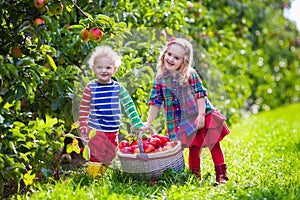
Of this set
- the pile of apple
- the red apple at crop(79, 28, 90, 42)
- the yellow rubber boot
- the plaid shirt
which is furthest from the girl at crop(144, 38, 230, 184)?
the red apple at crop(79, 28, 90, 42)

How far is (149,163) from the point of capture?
281 centimetres

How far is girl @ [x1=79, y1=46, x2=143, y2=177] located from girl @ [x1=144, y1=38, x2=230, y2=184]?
211 mm

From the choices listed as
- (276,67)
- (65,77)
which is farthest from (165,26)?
(276,67)

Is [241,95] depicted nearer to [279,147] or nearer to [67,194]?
[279,147]

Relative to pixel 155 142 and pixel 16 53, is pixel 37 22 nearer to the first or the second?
pixel 16 53

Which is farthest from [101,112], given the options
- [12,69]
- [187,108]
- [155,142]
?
[12,69]

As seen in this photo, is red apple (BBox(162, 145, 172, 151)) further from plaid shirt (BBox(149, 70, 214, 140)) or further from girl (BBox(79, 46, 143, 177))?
girl (BBox(79, 46, 143, 177))

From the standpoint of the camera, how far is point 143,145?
2900 millimetres

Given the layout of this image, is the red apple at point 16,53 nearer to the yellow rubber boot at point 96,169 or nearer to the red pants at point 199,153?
the yellow rubber boot at point 96,169

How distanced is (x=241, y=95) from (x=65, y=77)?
12.4ft

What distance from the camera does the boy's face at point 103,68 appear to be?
3012 mm

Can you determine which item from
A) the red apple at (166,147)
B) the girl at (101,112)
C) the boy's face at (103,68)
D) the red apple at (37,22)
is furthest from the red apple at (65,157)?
the red apple at (37,22)

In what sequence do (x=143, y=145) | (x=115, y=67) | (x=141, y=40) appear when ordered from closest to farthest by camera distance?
(x=143, y=145)
(x=115, y=67)
(x=141, y=40)

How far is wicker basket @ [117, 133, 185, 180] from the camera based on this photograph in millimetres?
2795
